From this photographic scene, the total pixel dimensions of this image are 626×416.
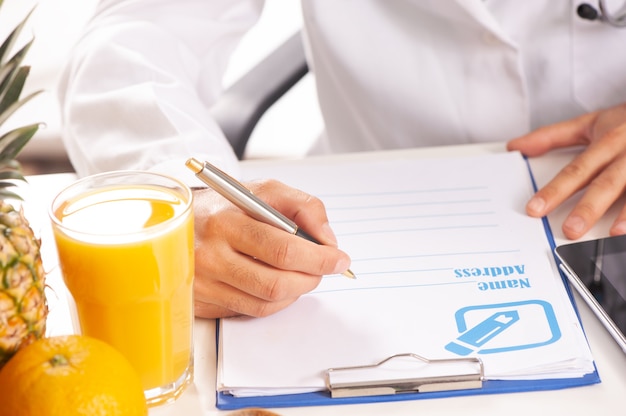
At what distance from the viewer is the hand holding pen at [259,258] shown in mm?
622

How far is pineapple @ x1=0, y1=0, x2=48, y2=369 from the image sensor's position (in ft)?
1.58

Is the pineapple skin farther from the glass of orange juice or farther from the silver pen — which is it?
the silver pen

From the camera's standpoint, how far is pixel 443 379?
1.87 feet

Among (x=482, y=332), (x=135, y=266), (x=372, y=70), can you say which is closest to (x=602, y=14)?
(x=372, y=70)

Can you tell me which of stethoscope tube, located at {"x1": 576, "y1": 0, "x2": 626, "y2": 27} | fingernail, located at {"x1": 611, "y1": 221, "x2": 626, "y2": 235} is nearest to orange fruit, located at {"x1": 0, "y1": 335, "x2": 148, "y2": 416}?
fingernail, located at {"x1": 611, "y1": 221, "x2": 626, "y2": 235}

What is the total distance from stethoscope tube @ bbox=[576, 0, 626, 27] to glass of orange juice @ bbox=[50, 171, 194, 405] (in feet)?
2.15

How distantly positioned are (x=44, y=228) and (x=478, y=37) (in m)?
0.60

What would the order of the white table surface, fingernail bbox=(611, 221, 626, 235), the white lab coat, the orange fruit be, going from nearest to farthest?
1. the orange fruit
2. the white table surface
3. fingernail bbox=(611, 221, 626, 235)
4. the white lab coat

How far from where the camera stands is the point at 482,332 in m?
0.62

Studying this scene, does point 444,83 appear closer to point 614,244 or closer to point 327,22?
point 327,22

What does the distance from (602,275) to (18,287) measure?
481 mm

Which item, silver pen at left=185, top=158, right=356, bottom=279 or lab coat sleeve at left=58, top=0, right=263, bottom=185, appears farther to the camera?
lab coat sleeve at left=58, top=0, right=263, bottom=185

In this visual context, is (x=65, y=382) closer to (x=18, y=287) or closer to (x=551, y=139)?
(x=18, y=287)

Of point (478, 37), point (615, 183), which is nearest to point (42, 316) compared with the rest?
point (615, 183)
